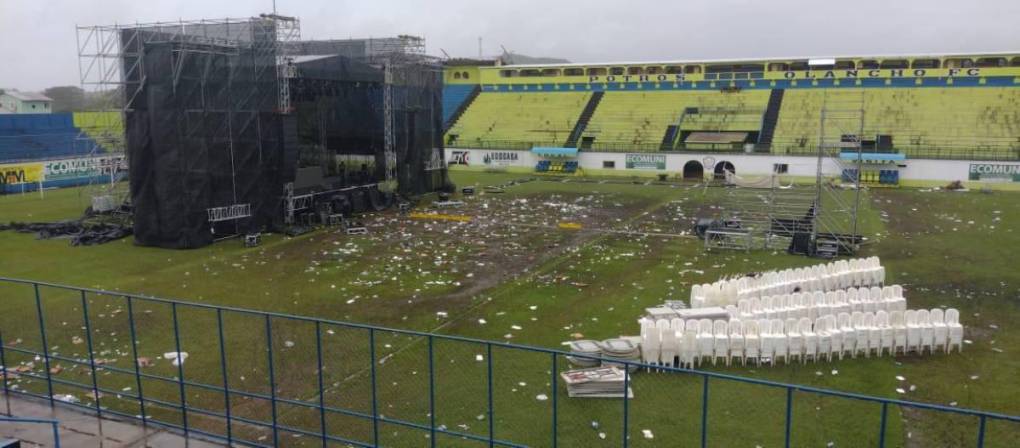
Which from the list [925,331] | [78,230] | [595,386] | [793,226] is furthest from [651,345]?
[78,230]

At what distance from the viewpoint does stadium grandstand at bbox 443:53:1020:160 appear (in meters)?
41.0

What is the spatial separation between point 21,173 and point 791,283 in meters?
38.0

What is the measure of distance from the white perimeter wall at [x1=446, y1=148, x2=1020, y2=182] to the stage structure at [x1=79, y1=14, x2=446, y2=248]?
17234 millimetres

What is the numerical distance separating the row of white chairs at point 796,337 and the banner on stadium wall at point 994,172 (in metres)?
29.1

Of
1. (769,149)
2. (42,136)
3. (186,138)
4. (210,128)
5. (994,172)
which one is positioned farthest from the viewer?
(42,136)

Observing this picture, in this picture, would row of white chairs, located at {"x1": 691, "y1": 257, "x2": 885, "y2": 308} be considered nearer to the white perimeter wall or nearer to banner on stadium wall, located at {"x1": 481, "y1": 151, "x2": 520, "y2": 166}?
the white perimeter wall

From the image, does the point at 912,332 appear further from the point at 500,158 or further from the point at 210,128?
the point at 500,158

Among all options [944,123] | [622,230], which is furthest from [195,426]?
[944,123]

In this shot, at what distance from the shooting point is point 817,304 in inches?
540

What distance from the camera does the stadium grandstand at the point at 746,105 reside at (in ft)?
134

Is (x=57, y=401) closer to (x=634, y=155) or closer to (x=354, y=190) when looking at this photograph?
(x=354, y=190)

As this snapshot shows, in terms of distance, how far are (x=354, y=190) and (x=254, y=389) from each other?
1912cm

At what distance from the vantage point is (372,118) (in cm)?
3284

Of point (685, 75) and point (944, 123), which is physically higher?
point (685, 75)
